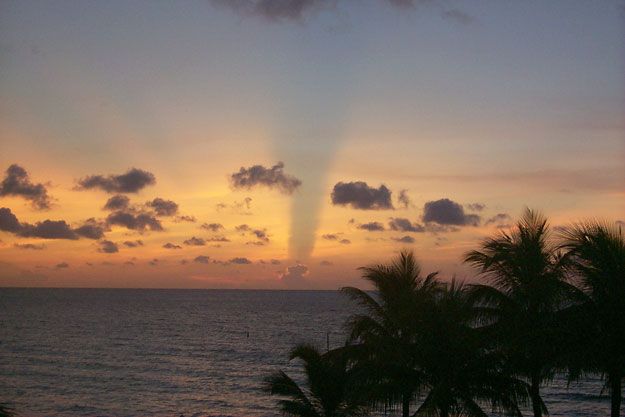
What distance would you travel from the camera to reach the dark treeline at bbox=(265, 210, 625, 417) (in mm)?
17172

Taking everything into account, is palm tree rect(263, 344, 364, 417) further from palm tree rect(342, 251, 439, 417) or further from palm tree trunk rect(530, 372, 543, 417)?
palm tree trunk rect(530, 372, 543, 417)

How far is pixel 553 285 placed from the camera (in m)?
18.9

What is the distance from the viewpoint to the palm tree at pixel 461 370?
1883 cm

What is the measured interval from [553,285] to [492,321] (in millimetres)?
2557

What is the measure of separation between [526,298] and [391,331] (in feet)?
16.2

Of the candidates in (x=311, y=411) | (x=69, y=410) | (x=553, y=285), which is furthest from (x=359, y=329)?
(x=69, y=410)

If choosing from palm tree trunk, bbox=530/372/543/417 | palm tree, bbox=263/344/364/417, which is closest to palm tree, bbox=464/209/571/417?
palm tree trunk, bbox=530/372/543/417

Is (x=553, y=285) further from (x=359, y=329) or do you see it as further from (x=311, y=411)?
(x=311, y=411)

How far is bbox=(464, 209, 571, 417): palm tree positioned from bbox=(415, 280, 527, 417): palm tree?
0.61 meters

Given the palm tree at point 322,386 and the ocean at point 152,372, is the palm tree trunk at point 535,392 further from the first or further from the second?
the ocean at point 152,372

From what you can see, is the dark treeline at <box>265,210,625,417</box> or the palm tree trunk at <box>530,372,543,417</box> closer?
the dark treeline at <box>265,210,625,417</box>

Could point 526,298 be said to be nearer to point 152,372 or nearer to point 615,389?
point 615,389

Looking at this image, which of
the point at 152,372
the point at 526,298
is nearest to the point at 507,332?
the point at 526,298

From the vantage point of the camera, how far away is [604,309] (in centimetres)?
1709
